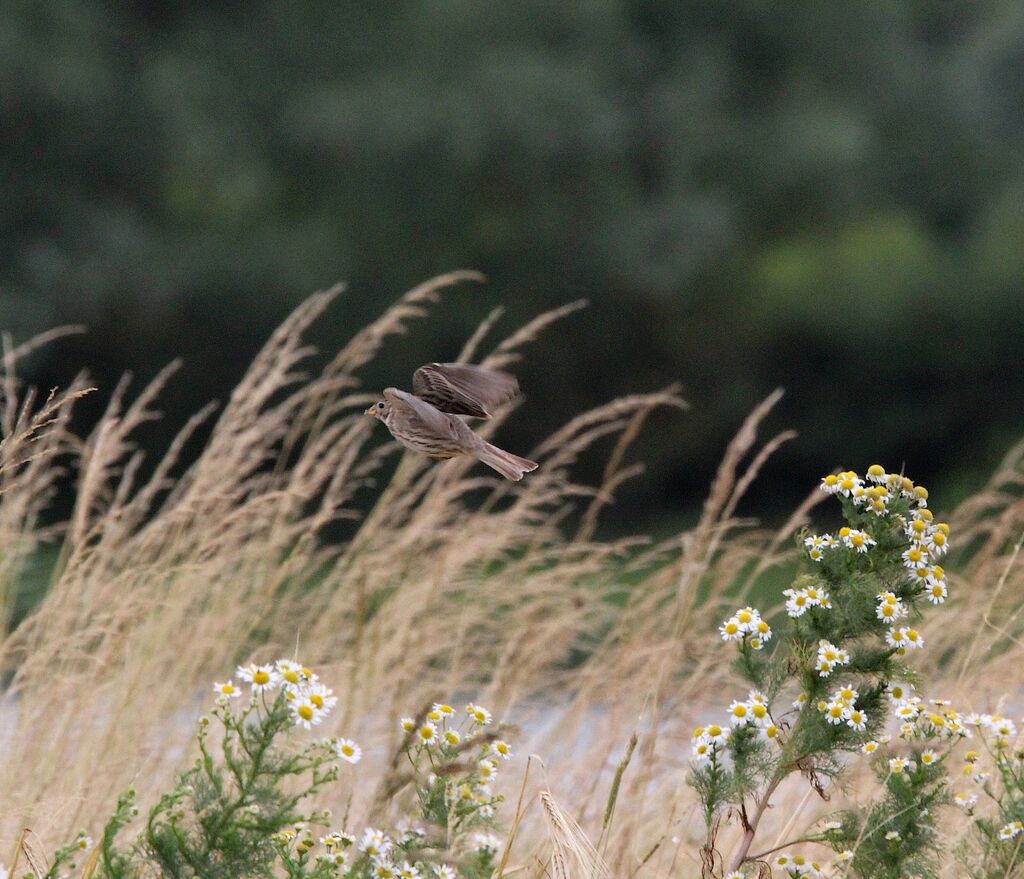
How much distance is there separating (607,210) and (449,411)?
741 centimetres

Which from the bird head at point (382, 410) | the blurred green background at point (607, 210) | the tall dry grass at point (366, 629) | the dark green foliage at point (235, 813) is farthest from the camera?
the blurred green background at point (607, 210)

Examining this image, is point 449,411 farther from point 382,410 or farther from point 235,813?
point 235,813

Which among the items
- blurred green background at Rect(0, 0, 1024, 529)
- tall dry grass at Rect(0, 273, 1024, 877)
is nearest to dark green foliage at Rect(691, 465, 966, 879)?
tall dry grass at Rect(0, 273, 1024, 877)

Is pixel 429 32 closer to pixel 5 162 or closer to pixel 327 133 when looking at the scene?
pixel 327 133

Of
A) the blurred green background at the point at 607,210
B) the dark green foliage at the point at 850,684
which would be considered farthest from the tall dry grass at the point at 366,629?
the blurred green background at the point at 607,210

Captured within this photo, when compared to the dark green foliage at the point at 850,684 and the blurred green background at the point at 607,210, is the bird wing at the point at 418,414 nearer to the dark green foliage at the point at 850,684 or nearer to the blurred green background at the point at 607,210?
the dark green foliage at the point at 850,684

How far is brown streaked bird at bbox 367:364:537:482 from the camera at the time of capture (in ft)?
4.73

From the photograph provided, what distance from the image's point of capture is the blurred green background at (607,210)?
26.0ft

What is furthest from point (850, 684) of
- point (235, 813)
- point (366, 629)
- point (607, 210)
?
→ point (607, 210)

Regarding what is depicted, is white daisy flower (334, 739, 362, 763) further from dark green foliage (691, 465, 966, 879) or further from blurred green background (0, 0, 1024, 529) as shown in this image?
blurred green background (0, 0, 1024, 529)

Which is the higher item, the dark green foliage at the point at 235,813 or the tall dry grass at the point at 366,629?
the dark green foliage at the point at 235,813

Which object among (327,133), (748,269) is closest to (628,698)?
(327,133)

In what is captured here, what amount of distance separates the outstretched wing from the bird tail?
0.05m

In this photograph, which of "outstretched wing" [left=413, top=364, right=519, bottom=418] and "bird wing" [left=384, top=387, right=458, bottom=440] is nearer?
"bird wing" [left=384, top=387, right=458, bottom=440]
